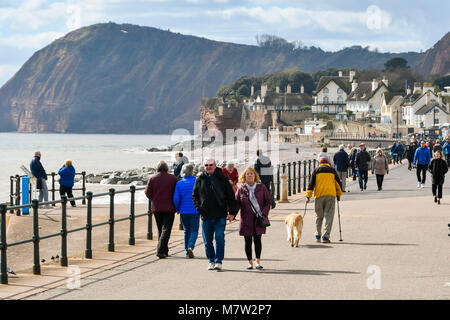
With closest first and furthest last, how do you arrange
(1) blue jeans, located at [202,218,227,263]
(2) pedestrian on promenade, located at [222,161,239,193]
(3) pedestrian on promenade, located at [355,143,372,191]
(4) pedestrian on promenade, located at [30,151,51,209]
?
(1) blue jeans, located at [202,218,227,263] < (2) pedestrian on promenade, located at [222,161,239,193] < (4) pedestrian on promenade, located at [30,151,51,209] < (3) pedestrian on promenade, located at [355,143,372,191]

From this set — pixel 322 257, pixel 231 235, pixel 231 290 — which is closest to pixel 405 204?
pixel 231 235

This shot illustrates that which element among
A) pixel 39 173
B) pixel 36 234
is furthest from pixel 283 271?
pixel 39 173

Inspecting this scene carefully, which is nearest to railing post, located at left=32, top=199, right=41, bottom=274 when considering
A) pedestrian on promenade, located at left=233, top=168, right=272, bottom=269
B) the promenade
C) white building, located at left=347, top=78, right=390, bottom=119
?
the promenade

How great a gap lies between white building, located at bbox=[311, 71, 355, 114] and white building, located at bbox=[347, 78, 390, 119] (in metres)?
6.95

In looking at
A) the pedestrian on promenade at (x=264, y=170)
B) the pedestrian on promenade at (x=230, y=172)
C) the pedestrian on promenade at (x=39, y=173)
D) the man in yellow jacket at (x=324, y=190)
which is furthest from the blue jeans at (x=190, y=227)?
the pedestrian on promenade at (x=39, y=173)

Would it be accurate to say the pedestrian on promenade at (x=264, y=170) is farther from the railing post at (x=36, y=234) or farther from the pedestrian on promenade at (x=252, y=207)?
the railing post at (x=36, y=234)

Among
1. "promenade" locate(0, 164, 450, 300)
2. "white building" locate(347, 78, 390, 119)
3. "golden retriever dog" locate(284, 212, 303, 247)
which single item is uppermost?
"white building" locate(347, 78, 390, 119)

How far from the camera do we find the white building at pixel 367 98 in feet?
492

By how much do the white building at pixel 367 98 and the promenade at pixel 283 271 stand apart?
134926 mm

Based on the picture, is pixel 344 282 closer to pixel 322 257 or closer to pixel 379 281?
pixel 379 281

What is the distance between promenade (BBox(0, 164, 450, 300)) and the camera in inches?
366

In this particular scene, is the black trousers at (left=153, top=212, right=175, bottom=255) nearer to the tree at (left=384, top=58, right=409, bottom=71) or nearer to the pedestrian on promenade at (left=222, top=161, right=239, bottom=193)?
the pedestrian on promenade at (left=222, top=161, right=239, bottom=193)

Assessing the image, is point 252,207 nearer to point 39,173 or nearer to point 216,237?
point 216,237

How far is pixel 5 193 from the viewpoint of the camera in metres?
42.9
